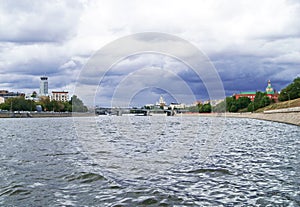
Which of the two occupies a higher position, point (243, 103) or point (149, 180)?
point (243, 103)

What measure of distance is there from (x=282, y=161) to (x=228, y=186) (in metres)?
6.48

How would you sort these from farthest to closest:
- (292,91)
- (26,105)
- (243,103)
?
(243,103) < (26,105) < (292,91)

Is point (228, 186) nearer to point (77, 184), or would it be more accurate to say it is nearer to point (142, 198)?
point (142, 198)

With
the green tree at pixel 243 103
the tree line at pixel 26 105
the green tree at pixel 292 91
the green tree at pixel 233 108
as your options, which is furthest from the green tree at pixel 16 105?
the green tree at pixel 292 91

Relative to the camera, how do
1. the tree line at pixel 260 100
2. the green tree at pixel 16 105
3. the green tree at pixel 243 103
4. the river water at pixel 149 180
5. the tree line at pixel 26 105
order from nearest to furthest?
the river water at pixel 149 180 < the tree line at pixel 260 100 < the green tree at pixel 16 105 < the tree line at pixel 26 105 < the green tree at pixel 243 103

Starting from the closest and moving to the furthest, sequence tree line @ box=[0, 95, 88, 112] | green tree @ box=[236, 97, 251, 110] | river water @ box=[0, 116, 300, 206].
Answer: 1. river water @ box=[0, 116, 300, 206]
2. tree line @ box=[0, 95, 88, 112]
3. green tree @ box=[236, 97, 251, 110]

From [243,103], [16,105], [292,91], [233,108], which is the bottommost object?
[233,108]

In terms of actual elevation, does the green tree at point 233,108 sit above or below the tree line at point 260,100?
below

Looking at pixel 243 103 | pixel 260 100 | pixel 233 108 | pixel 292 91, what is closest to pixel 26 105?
pixel 233 108

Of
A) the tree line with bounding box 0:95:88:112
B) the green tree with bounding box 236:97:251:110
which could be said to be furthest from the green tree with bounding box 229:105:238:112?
the tree line with bounding box 0:95:88:112

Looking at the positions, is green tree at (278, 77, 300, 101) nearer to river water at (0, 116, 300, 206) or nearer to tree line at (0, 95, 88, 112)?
tree line at (0, 95, 88, 112)

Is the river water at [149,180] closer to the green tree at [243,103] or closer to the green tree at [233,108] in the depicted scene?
the green tree at [243,103]

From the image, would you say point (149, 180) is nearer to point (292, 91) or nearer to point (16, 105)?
point (292, 91)

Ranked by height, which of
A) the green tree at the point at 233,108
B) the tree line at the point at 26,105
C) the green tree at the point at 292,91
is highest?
the green tree at the point at 292,91
